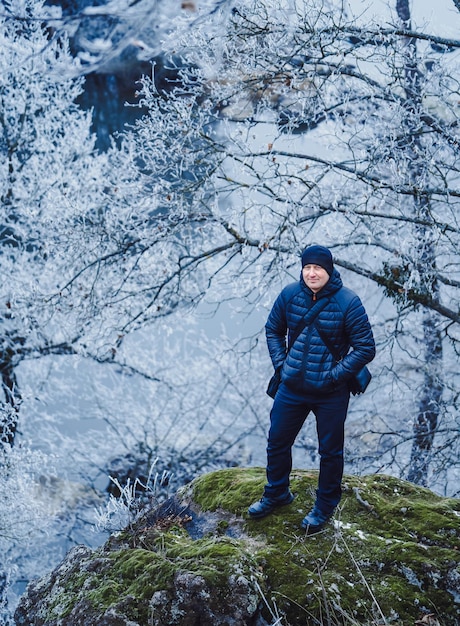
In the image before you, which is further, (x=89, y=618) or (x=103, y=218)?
(x=103, y=218)

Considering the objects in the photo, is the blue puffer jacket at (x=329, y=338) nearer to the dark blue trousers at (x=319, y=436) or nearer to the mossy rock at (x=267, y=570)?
the dark blue trousers at (x=319, y=436)

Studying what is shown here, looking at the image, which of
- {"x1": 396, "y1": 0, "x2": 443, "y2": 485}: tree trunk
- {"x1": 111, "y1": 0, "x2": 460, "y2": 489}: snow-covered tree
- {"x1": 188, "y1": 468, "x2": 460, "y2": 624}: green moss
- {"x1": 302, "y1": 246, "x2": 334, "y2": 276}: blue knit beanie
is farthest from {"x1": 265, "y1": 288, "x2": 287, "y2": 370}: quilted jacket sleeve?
{"x1": 396, "y1": 0, "x2": 443, "y2": 485}: tree trunk

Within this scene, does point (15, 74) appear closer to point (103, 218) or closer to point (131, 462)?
point (103, 218)

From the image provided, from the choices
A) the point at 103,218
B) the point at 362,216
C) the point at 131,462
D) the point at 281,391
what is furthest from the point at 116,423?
the point at 281,391

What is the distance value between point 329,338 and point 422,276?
3127 millimetres

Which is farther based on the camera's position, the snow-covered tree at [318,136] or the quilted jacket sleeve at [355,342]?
the snow-covered tree at [318,136]

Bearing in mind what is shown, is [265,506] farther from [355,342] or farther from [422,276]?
[422,276]

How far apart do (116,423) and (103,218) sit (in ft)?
19.0

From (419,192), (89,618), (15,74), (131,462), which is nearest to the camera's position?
(89,618)

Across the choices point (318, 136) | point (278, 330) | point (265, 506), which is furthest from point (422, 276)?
point (265, 506)

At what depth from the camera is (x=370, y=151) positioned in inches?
226

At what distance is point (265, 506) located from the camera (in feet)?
11.9

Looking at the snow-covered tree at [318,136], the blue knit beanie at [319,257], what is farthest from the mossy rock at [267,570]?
the snow-covered tree at [318,136]

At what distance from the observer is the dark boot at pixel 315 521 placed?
345cm
